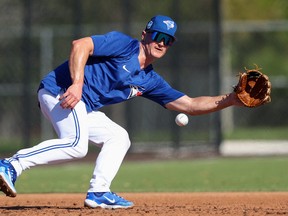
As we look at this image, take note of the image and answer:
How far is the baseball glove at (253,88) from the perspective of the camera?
7.61m

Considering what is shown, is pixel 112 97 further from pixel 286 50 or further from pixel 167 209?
pixel 286 50

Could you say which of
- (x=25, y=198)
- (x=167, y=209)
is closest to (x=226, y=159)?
(x=25, y=198)

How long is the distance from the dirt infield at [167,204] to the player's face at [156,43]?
141 cm

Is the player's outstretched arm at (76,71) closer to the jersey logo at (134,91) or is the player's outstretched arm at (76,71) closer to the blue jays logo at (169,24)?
the jersey logo at (134,91)

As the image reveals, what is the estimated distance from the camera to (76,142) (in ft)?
23.3

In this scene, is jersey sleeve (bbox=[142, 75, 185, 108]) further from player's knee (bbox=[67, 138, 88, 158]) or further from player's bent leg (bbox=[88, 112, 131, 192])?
player's knee (bbox=[67, 138, 88, 158])

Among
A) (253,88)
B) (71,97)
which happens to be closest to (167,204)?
(253,88)

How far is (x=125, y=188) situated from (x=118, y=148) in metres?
3.29

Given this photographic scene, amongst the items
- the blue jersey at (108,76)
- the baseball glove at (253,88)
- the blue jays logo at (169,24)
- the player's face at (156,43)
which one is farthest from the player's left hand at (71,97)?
the baseball glove at (253,88)

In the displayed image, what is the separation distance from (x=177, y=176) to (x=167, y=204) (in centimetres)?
401

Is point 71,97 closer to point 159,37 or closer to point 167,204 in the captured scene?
point 159,37

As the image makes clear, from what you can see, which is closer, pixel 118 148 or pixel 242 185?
pixel 118 148

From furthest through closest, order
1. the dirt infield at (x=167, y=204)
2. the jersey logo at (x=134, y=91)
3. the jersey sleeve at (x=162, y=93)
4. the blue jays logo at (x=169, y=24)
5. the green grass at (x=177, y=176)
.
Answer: the green grass at (x=177, y=176) → the jersey sleeve at (x=162, y=93) → the jersey logo at (x=134, y=91) → the blue jays logo at (x=169, y=24) → the dirt infield at (x=167, y=204)

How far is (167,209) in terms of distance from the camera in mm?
7668
